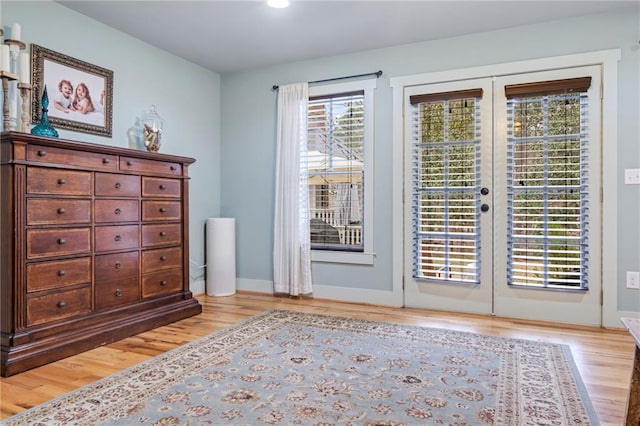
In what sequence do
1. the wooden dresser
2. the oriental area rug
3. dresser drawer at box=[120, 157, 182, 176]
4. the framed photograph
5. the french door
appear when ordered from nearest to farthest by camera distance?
the oriental area rug < the wooden dresser < the framed photograph < dresser drawer at box=[120, 157, 182, 176] < the french door

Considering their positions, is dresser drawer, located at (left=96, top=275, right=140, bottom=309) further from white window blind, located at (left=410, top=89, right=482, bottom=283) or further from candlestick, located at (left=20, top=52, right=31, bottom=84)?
white window blind, located at (left=410, top=89, right=482, bottom=283)

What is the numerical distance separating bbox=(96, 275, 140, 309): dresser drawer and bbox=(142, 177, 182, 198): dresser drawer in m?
0.65

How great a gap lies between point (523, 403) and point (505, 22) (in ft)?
9.35

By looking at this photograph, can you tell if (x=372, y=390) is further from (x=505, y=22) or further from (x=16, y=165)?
(x=505, y=22)

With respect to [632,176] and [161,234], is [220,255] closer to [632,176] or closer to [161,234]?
[161,234]

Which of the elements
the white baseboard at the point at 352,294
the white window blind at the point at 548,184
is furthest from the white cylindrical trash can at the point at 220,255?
the white window blind at the point at 548,184

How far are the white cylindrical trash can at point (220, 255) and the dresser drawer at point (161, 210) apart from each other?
0.82 metres

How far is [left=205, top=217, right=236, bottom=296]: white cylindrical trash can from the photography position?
435cm

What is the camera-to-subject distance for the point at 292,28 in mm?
3504

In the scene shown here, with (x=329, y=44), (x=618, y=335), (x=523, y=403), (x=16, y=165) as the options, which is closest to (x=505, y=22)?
(x=329, y=44)

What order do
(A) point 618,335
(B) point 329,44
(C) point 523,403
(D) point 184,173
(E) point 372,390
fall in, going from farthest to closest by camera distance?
(B) point 329,44 < (D) point 184,173 < (A) point 618,335 < (E) point 372,390 < (C) point 523,403

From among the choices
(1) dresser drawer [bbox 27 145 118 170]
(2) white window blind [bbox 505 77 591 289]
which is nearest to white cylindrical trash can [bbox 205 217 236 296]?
(1) dresser drawer [bbox 27 145 118 170]

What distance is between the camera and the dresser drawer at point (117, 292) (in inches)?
110

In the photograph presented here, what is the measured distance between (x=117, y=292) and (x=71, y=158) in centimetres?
95
